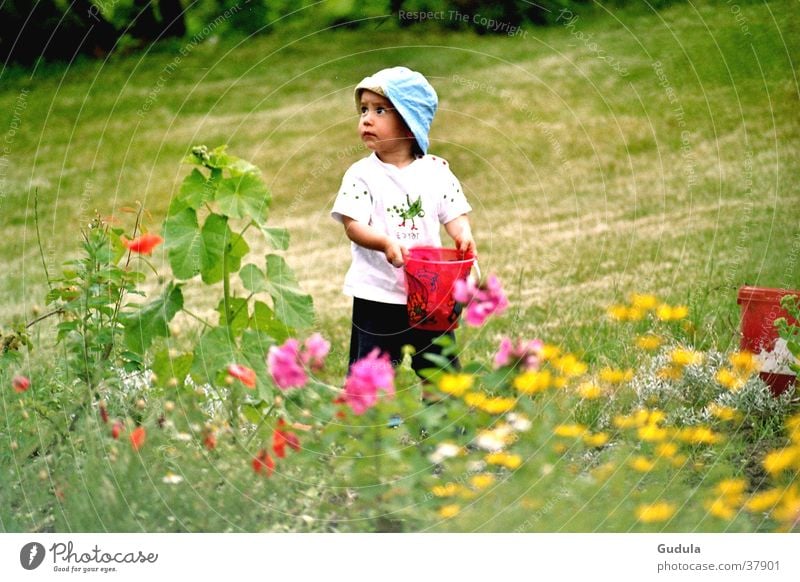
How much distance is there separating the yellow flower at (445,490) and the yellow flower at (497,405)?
0.22 metres

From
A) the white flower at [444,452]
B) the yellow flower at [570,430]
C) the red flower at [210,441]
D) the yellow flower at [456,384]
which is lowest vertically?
the yellow flower at [570,430]

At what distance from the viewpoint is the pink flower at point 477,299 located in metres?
3.36

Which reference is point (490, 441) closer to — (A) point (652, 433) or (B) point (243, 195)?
(A) point (652, 433)

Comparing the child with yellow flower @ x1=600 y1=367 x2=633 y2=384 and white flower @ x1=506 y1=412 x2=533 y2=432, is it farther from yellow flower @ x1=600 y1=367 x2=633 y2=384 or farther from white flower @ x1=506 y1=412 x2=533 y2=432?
yellow flower @ x1=600 y1=367 x2=633 y2=384

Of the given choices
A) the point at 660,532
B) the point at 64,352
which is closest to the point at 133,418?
the point at 64,352

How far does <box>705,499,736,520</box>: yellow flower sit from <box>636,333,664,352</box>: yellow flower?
54 centimetres

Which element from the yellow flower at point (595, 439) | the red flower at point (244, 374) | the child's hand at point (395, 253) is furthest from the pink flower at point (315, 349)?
the yellow flower at point (595, 439)

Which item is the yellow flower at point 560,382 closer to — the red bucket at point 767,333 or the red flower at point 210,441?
the red bucket at point 767,333

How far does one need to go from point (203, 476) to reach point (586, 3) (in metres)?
1.78

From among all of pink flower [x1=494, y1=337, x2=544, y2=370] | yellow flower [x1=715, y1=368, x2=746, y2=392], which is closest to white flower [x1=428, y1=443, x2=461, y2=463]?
pink flower [x1=494, y1=337, x2=544, y2=370]

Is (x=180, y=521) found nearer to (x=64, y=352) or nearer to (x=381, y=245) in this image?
(x=64, y=352)

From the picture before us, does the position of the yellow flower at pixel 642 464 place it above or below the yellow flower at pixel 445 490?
below

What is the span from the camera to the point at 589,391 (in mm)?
3652
